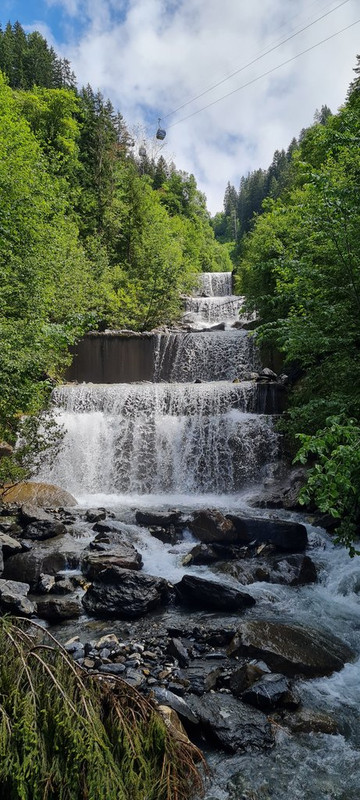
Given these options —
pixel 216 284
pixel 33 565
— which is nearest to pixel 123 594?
pixel 33 565

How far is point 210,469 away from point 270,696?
11.0m

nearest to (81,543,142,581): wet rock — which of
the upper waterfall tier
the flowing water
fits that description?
the flowing water

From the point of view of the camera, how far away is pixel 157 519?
11.6 meters

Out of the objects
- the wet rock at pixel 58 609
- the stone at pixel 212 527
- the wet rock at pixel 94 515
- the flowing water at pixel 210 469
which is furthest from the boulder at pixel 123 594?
the wet rock at pixel 94 515

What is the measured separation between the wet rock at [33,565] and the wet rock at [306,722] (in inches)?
197

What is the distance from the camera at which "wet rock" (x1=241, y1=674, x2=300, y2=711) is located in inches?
188

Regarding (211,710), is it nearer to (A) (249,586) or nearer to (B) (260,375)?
(A) (249,586)

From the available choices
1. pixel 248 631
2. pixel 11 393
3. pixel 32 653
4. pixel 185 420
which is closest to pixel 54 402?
pixel 185 420

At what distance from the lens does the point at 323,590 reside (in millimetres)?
8281

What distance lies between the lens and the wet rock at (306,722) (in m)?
4.60

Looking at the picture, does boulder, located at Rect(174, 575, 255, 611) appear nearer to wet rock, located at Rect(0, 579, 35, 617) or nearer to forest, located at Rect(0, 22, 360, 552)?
forest, located at Rect(0, 22, 360, 552)

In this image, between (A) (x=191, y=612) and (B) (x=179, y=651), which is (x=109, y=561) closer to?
(A) (x=191, y=612)

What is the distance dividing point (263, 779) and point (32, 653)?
9.58 ft

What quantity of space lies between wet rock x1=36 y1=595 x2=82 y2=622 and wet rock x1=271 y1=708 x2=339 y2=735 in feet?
11.8
